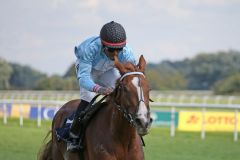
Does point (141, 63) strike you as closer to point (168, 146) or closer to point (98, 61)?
point (98, 61)

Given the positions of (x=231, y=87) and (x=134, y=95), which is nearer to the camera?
(x=134, y=95)

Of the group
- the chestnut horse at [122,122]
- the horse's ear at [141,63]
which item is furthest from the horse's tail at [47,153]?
the horse's ear at [141,63]

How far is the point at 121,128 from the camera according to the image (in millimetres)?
5891

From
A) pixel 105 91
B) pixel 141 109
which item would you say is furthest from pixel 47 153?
pixel 141 109

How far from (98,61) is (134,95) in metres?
1.38

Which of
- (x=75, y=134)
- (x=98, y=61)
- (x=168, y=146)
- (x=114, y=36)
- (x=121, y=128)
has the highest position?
(x=114, y=36)

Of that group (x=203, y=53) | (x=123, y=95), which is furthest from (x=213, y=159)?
(x=203, y=53)

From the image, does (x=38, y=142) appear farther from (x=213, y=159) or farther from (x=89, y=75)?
(x=89, y=75)

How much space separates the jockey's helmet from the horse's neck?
26.4 inches

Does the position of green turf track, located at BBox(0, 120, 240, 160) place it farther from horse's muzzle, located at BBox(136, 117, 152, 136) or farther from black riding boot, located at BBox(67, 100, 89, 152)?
horse's muzzle, located at BBox(136, 117, 152, 136)

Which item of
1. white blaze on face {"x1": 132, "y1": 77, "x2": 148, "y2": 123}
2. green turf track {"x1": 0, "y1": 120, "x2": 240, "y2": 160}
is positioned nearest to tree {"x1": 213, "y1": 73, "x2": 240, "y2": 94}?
green turf track {"x1": 0, "y1": 120, "x2": 240, "y2": 160}

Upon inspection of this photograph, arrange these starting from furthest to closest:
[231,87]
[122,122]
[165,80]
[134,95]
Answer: [165,80], [231,87], [122,122], [134,95]

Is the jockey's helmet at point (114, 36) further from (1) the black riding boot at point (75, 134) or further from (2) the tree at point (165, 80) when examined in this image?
(2) the tree at point (165, 80)

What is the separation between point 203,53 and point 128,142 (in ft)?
335
